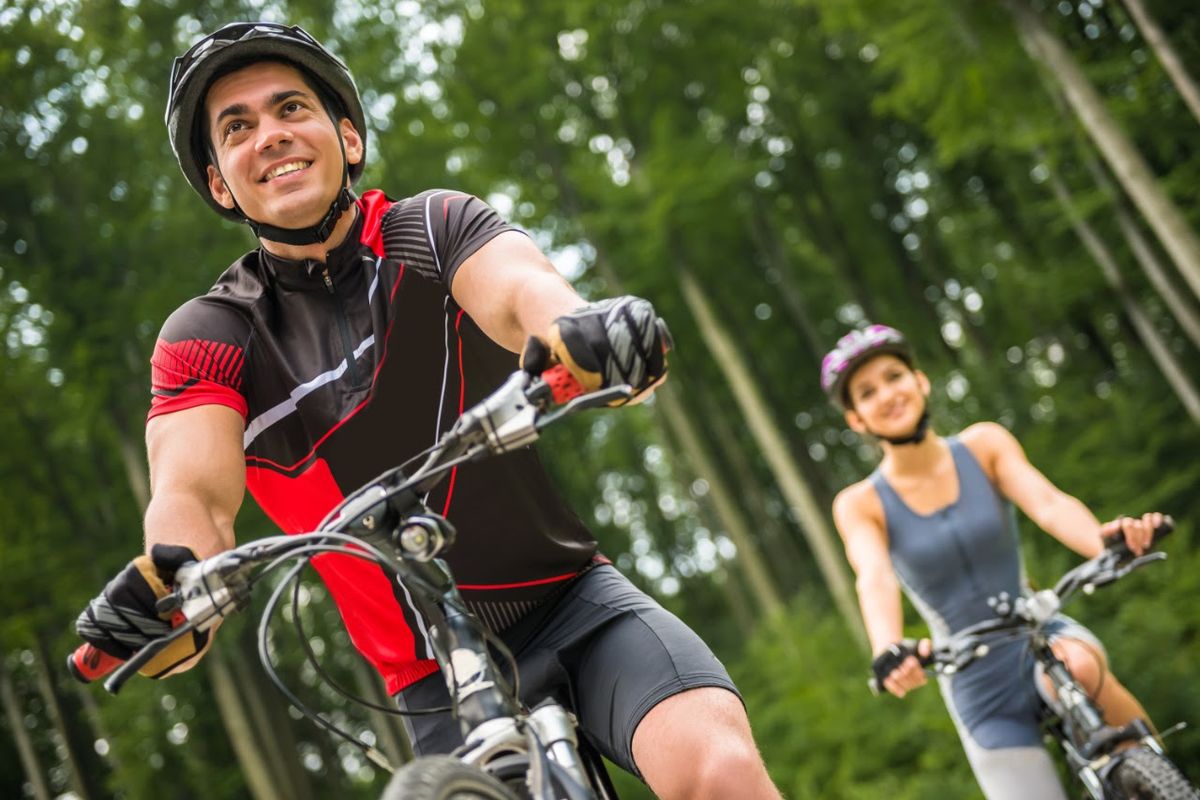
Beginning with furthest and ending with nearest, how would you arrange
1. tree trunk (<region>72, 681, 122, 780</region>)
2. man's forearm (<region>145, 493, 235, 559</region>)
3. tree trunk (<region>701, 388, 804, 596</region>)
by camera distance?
tree trunk (<region>701, 388, 804, 596</region>) < tree trunk (<region>72, 681, 122, 780</region>) < man's forearm (<region>145, 493, 235, 559</region>)

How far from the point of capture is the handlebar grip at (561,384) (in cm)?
197

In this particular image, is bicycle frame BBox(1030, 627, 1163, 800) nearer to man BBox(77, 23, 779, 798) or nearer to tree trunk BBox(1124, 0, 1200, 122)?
man BBox(77, 23, 779, 798)

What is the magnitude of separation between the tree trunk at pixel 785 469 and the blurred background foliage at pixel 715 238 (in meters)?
0.07

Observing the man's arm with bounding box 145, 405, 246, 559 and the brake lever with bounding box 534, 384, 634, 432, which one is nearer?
the brake lever with bounding box 534, 384, 634, 432

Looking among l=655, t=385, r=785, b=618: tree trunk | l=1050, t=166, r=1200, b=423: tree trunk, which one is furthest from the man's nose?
l=655, t=385, r=785, b=618: tree trunk

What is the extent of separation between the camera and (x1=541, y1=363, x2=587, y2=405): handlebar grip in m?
1.97

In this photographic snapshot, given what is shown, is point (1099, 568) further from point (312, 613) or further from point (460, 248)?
point (312, 613)

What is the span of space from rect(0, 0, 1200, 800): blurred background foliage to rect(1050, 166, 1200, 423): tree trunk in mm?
81

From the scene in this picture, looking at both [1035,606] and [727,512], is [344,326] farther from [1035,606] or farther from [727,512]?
[727,512]

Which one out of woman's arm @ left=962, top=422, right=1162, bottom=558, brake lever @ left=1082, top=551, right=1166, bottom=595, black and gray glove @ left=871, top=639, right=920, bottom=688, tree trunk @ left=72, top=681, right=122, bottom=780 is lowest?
brake lever @ left=1082, top=551, right=1166, bottom=595

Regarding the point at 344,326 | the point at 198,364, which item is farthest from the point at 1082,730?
the point at 198,364

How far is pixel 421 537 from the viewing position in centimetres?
202

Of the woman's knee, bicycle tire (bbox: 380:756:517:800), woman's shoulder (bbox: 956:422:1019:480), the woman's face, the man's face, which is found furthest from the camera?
the woman's face

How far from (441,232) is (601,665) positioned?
101 centimetres
